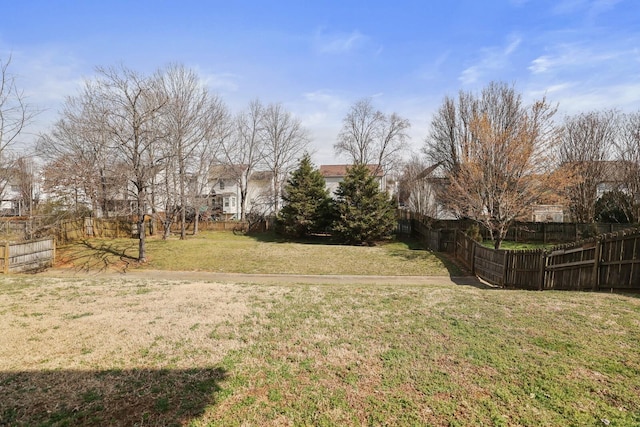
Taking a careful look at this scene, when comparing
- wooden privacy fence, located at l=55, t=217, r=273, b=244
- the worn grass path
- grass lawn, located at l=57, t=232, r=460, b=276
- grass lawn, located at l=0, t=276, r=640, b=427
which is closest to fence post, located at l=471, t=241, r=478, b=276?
the worn grass path

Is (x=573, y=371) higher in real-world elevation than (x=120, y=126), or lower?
lower

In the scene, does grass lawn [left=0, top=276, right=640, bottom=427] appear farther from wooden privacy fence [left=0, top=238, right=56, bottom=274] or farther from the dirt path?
wooden privacy fence [left=0, top=238, right=56, bottom=274]

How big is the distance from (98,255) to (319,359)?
18350 millimetres

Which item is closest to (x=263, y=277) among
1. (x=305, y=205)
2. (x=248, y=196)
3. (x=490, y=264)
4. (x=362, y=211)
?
(x=490, y=264)

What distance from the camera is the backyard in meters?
3.04

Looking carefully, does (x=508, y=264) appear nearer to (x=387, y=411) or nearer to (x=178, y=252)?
(x=387, y=411)

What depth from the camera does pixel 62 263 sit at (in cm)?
1647

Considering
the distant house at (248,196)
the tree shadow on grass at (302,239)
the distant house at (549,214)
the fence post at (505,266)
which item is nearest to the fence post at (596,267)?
the fence post at (505,266)

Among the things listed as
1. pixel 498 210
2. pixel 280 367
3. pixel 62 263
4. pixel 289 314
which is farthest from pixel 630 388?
pixel 62 263

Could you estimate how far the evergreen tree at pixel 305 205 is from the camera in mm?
26688

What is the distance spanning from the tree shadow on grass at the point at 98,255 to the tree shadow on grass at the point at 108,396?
1369 cm

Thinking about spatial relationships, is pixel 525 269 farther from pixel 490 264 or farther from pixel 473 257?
pixel 473 257

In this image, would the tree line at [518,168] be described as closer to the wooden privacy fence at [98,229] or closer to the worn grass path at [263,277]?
the worn grass path at [263,277]

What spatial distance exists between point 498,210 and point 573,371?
521 inches
